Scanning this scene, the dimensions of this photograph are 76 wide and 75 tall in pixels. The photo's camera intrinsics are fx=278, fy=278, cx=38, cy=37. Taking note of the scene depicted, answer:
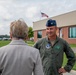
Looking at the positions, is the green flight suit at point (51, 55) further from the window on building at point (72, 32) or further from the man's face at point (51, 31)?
the window on building at point (72, 32)

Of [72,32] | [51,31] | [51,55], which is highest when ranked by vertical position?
[51,31]

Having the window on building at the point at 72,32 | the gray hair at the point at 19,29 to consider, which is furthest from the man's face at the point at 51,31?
the window on building at the point at 72,32

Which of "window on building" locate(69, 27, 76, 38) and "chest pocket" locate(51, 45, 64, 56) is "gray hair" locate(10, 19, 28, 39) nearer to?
→ "chest pocket" locate(51, 45, 64, 56)

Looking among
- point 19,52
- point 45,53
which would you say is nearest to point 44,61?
point 45,53

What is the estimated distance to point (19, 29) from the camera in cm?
338

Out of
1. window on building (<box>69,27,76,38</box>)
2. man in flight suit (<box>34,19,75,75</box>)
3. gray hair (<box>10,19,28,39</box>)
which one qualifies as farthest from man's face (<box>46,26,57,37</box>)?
window on building (<box>69,27,76,38</box>)

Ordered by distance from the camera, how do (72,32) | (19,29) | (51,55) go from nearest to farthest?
(19,29) < (51,55) < (72,32)

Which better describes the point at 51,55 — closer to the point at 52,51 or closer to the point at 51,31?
the point at 52,51

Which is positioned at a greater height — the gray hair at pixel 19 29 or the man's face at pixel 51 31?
the gray hair at pixel 19 29

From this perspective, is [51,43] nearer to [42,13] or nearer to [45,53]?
[45,53]

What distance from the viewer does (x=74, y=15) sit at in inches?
1944

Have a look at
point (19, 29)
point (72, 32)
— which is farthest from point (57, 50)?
point (72, 32)

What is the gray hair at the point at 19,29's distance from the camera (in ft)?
11.1

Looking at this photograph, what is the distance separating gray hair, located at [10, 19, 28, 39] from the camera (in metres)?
3.38
